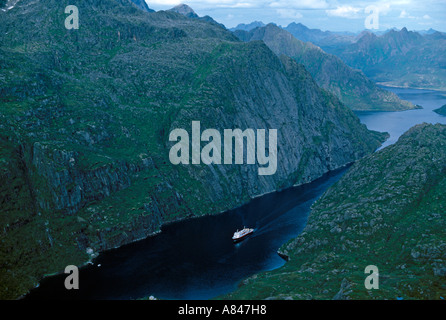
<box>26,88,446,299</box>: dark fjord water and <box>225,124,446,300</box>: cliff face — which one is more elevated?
<box>225,124,446,300</box>: cliff face

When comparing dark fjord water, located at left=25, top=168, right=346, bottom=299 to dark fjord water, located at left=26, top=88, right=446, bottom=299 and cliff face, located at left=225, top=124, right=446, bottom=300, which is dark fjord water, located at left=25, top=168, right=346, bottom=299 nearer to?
dark fjord water, located at left=26, top=88, right=446, bottom=299

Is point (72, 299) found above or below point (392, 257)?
below

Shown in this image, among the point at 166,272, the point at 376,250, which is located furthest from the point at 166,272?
the point at 376,250

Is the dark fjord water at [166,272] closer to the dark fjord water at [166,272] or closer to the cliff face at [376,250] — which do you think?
the dark fjord water at [166,272]

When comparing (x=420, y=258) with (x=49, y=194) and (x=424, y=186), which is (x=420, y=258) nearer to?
(x=424, y=186)

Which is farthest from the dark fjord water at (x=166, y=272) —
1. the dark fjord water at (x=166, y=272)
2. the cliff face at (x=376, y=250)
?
the cliff face at (x=376, y=250)

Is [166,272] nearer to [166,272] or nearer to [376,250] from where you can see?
[166,272]

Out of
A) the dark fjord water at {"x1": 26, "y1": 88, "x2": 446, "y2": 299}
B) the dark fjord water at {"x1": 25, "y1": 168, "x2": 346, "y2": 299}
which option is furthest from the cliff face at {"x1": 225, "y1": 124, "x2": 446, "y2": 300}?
the dark fjord water at {"x1": 25, "y1": 168, "x2": 346, "y2": 299}

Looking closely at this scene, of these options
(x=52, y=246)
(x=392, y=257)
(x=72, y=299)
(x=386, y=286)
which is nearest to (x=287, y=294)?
(x=386, y=286)
